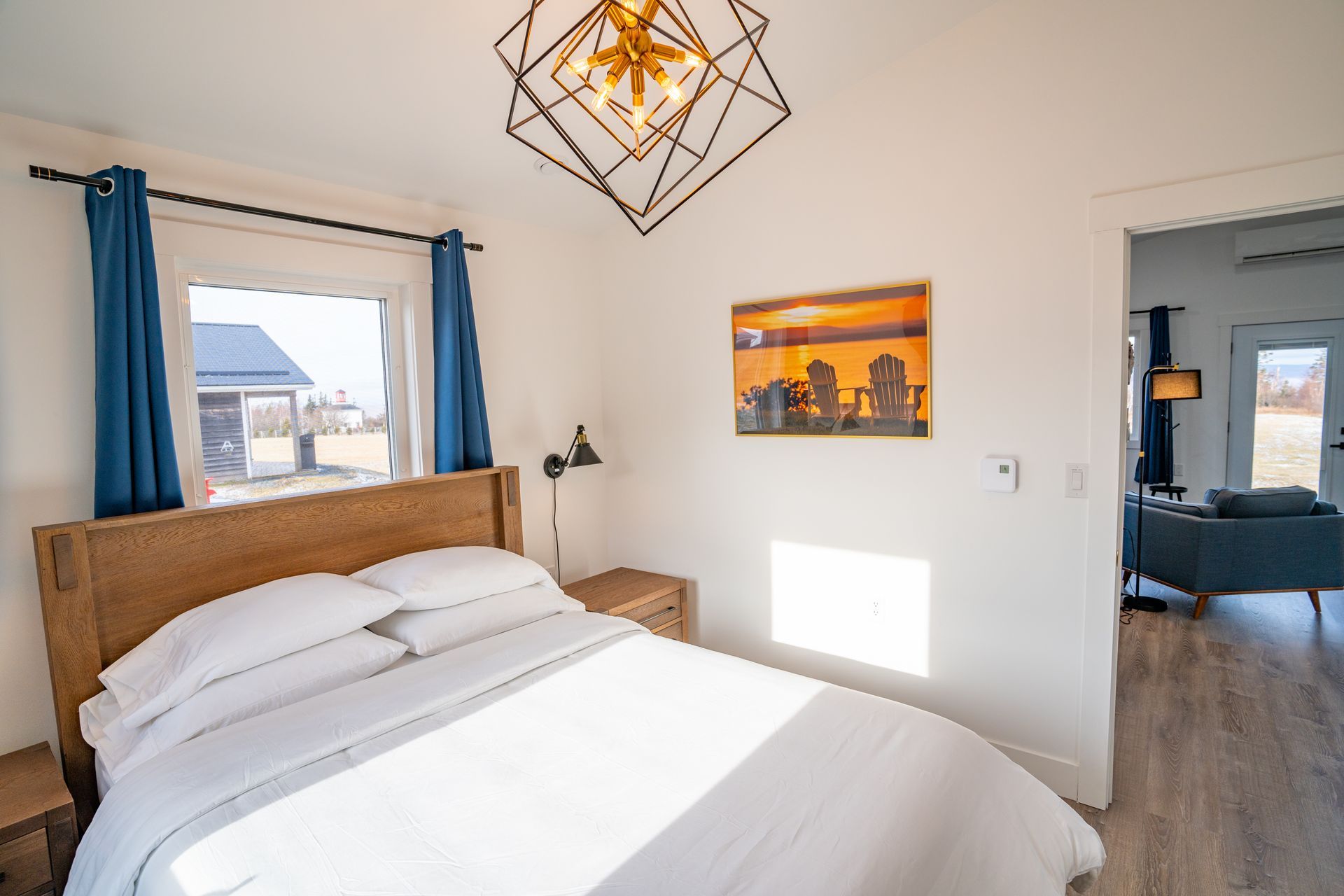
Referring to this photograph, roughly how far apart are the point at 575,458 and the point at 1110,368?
2.23 m

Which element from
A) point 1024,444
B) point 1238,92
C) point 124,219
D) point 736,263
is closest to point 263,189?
point 124,219

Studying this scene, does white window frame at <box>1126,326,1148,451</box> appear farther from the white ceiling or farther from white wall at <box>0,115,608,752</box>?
white wall at <box>0,115,608,752</box>

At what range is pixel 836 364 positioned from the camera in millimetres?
2803

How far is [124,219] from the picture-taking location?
6.35 ft

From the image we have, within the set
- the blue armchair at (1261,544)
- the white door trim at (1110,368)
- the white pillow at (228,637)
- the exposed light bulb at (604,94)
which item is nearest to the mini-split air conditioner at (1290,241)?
the blue armchair at (1261,544)

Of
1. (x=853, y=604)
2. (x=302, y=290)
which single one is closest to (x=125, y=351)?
(x=302, y=290)

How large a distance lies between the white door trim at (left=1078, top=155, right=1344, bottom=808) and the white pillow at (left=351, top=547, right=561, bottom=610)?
6.64 ft

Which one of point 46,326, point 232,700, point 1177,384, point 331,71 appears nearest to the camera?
point 232,700

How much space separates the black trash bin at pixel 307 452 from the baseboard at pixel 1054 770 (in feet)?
9.24

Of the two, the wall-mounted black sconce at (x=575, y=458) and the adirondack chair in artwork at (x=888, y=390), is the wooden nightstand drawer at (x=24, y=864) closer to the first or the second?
the wall-mounted black sconce at (x=575, y=458)

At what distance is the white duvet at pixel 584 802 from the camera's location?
120 centimetres

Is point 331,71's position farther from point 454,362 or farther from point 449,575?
point 449,575

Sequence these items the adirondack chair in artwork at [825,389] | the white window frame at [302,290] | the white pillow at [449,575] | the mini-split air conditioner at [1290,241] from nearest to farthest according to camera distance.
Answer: the white window frame at [302,290] < the white pillow at [449,575] < the adirondack chair in artwork at [825,389] < the mini-split air conditioner at [1290,241]

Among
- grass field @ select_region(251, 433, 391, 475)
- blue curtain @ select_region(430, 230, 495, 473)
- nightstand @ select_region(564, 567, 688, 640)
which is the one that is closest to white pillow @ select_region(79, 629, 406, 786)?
grass field @ select_region(251, 433, 391, 475)
